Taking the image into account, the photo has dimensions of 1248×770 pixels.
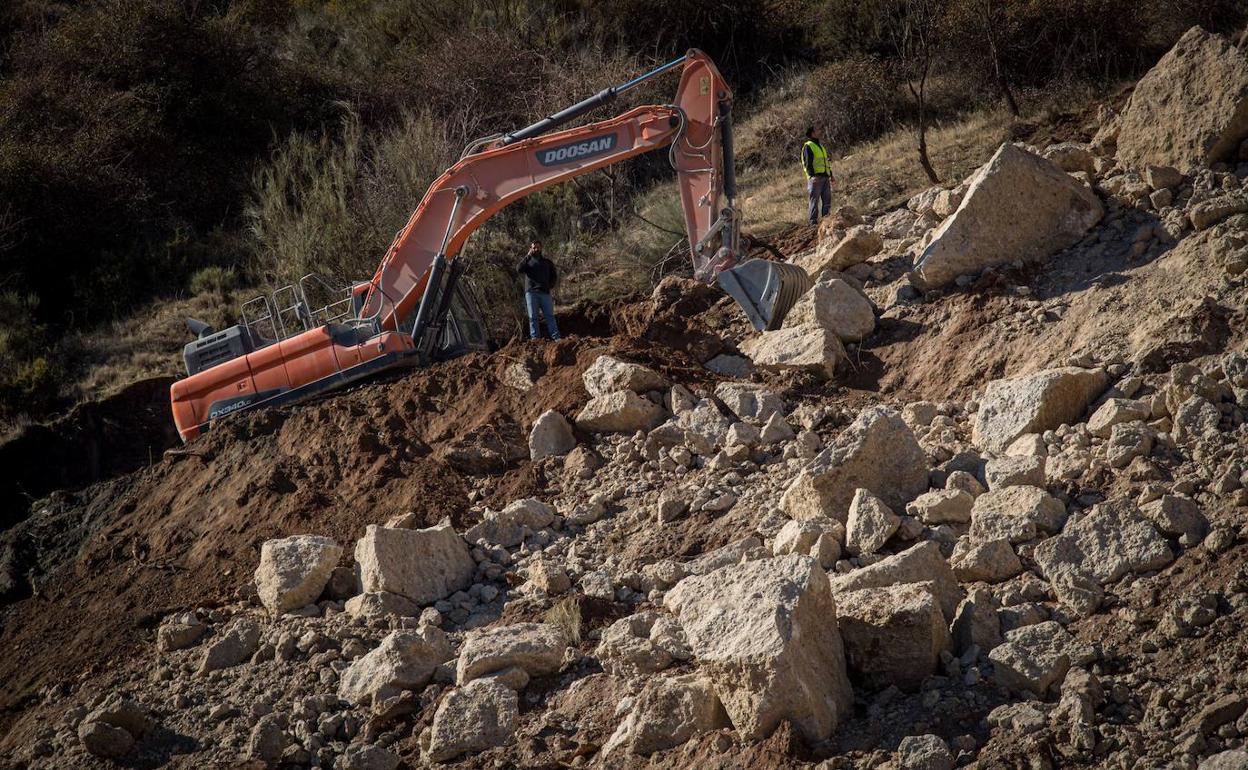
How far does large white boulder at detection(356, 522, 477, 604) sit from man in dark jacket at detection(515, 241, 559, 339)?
4237mm

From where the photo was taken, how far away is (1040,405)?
750 cm

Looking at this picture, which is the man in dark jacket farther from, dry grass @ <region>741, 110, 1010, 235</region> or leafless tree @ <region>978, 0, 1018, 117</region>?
leafless tree @ <region>978, 0, 1018, 117</region>

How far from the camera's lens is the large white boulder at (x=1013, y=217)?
401 inches

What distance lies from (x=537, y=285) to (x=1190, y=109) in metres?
6.31

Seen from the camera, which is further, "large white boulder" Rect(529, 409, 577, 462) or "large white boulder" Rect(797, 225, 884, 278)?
"large white boulder" Rect(797, 225, 884, 278)

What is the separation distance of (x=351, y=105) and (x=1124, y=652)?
61.8 feet

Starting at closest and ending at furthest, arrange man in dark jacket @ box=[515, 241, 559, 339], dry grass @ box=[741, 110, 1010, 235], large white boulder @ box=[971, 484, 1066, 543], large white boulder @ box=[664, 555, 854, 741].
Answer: large white boulder @ box=[664, 555, 854, 741], large white boulder @ box=[971, 484, 1066, 543], man in dark jacket @ box=[515, 241, 559, 339], dry grass @ box=[741, 110, 1010, 235]

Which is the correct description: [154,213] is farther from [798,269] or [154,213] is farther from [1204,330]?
[1204,330]

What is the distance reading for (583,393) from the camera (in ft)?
32.6

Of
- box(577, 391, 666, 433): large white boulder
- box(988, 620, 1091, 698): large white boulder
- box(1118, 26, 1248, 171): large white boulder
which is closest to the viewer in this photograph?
box(988, 620, 1091, 698): large white boulder

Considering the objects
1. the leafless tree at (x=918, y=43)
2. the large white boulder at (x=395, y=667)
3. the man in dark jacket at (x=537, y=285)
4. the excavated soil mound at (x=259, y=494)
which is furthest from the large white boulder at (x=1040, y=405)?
the leafless tree at (x=918, y=43)

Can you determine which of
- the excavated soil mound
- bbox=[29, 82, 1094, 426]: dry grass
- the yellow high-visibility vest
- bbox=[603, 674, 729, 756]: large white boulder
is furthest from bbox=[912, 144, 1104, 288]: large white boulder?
bbox=[603, 674, 729, 756]: large white boulder

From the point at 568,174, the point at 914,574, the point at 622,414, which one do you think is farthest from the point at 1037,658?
the point at 568,174

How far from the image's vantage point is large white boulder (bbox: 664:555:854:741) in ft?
16.9
